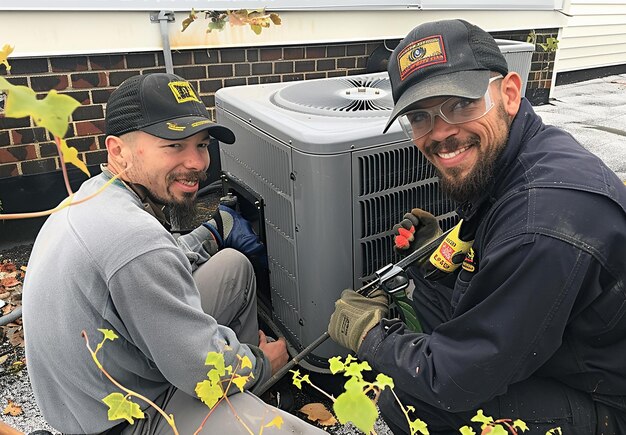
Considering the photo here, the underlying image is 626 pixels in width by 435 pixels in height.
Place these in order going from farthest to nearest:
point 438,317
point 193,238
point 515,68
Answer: point 515,68, point 193,238, point 438,317

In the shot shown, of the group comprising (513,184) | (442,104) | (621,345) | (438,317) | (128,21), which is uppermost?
(128,21)

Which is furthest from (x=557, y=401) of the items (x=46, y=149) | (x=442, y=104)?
(x=46, y=149)

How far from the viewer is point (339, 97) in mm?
2232

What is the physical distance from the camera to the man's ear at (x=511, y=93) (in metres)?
1.44

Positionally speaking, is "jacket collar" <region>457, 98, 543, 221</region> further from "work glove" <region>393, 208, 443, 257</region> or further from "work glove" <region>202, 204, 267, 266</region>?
"work glove" <region>202, 204, 267, 266</region>

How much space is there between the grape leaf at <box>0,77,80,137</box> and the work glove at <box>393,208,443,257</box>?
4.71 feet

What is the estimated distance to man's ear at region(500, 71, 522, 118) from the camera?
56.7 inches

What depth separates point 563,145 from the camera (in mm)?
1367

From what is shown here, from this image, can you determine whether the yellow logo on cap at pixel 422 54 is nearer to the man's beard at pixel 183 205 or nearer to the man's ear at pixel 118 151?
the man's beard at pixel 183 205

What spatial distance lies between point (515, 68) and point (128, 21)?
2.78 m

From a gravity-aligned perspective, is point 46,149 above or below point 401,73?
below

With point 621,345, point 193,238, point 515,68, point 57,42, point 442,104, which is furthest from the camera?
point 515,68

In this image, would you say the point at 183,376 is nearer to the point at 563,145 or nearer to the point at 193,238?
the point at 193,238

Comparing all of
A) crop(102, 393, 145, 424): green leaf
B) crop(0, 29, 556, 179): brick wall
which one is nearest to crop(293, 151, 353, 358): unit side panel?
crop(102, 393, 145, 424): green leaf
